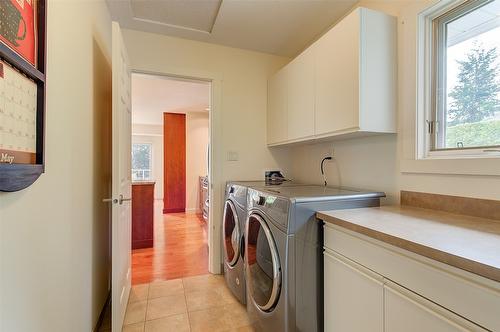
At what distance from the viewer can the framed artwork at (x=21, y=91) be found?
0.65 metres

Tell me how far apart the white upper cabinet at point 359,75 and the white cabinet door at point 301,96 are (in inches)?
5.1

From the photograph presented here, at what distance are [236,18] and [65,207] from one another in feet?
6.09

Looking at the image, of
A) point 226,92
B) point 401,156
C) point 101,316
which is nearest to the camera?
point 401,156

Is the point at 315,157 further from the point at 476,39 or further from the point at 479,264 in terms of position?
the point at 479,264

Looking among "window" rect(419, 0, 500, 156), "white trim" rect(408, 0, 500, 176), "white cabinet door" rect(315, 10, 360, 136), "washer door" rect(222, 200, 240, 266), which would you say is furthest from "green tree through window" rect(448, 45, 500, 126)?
"washer door" rect(222, 200, 240, 266)

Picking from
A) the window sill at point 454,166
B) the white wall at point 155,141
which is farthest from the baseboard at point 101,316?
the white wall at point 155,141

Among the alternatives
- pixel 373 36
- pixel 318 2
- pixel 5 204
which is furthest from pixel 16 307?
pixel 318 2

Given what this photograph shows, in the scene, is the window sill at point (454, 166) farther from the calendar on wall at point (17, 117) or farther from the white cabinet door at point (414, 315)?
the calendar on wall at point (17, 117)

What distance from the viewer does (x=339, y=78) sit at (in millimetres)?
1557

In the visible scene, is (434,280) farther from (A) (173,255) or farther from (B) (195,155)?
(B) (195,155)

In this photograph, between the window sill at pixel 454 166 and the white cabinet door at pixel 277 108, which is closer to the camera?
the window sill at pixel 454 166

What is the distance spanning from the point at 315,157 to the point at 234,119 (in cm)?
92

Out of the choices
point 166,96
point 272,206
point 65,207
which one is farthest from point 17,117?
point 166,96

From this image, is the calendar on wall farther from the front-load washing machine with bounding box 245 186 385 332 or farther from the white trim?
the white trim
